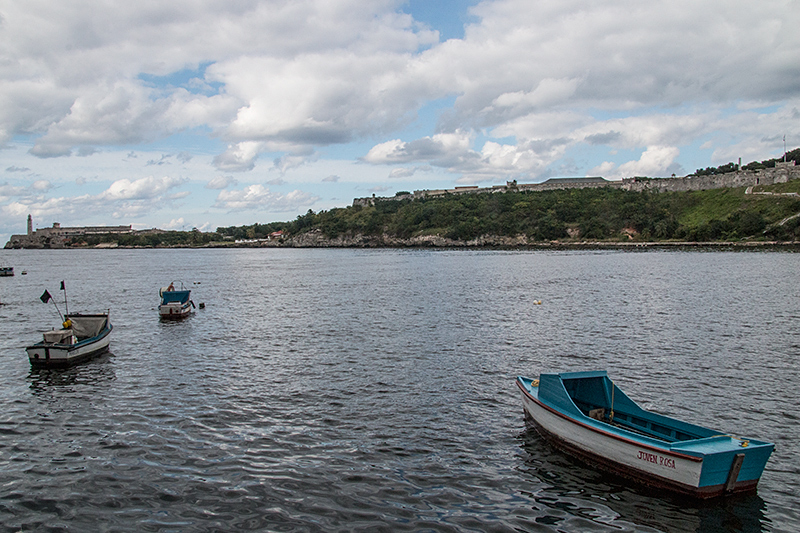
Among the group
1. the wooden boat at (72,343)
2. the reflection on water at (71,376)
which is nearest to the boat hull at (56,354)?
the wooden boat at (72,343)

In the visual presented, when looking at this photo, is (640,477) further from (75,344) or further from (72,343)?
(72,343)

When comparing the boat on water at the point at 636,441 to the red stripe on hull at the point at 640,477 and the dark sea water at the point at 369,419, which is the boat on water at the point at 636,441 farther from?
the dark sea water at the point at 369,419

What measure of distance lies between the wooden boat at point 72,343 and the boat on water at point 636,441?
75.7 feet

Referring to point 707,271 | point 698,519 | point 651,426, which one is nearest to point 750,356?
point 651,426

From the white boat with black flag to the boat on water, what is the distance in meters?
23.1

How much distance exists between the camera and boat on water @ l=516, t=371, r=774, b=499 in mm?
12836

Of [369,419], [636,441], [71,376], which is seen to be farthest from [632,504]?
[71,376]

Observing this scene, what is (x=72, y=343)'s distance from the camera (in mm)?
26969

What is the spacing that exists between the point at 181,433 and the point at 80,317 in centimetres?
1750

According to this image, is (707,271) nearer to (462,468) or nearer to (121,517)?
(462,468)

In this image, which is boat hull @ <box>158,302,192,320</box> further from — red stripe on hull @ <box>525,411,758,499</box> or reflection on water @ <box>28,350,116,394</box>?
red stripe on hull @ <box>525,411,758,499</box>

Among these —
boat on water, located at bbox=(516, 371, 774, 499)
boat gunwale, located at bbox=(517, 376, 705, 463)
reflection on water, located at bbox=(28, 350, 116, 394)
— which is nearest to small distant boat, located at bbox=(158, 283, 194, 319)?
reflection on water, located at bbox=(28, 350, 116, 394)

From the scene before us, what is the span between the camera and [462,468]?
1499 centimetres

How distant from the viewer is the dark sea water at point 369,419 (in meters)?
12.8
